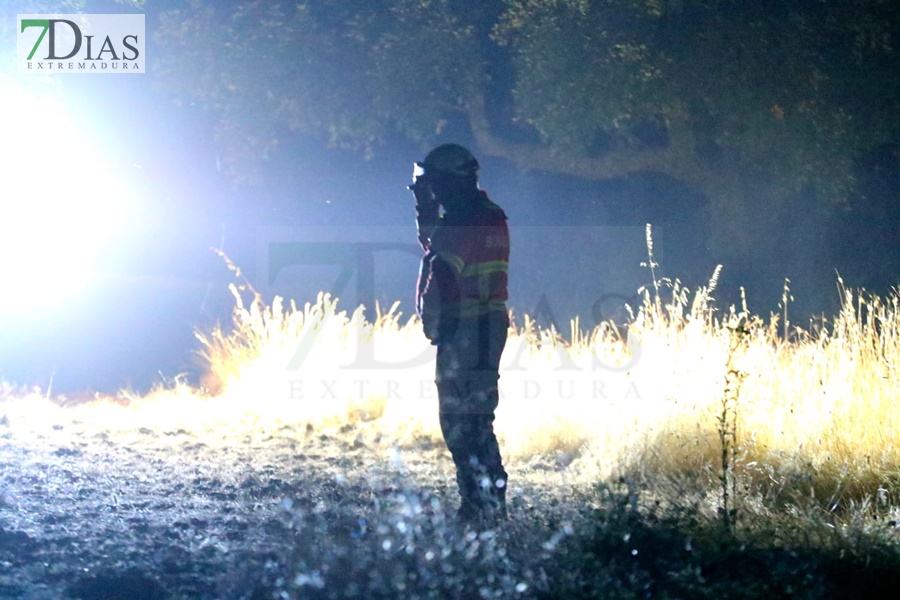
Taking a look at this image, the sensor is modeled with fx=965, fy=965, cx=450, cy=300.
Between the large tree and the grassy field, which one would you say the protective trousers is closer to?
the grassy field

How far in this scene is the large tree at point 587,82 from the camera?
11836 millimetres

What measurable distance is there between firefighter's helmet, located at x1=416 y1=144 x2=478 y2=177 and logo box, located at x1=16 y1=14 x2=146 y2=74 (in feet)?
30.5

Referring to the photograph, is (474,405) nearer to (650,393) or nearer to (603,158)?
(650,393)

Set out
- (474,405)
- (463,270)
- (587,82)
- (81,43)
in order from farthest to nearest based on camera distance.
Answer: (81,43), (587,82), (474,405), (463,270)

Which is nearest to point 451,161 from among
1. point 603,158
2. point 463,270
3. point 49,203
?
point 463,270

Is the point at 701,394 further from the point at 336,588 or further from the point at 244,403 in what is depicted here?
the point at 244,403

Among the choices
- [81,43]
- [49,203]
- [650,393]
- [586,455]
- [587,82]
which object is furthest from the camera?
[49,203]

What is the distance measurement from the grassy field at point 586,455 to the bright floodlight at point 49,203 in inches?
174

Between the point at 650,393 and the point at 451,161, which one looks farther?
the point at 650,393

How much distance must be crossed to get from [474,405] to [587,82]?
314 inches

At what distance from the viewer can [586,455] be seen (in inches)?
277

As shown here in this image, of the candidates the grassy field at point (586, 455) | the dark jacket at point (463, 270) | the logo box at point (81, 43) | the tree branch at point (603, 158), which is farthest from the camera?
the tree branch at point (603, 158)

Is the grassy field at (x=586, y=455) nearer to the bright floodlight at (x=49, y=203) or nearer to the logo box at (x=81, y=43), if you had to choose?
the bright floodlight at (x=49, y=203)

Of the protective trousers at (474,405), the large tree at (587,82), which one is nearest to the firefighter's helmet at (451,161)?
the protective trousers at (474,405)
